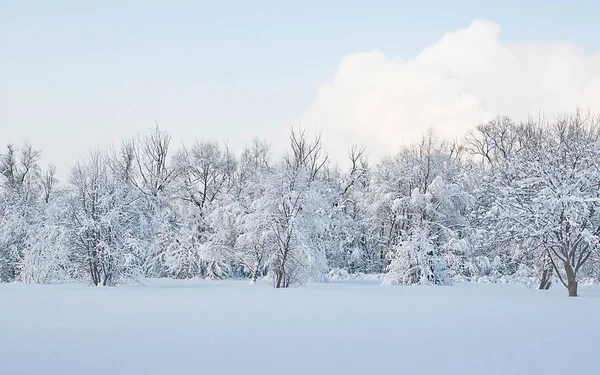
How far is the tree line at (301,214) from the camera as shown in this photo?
21.6 m

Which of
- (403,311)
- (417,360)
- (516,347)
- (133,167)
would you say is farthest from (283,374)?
(133,167)

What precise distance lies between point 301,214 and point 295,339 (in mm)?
16844

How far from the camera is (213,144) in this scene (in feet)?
135

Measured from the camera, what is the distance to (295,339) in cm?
881

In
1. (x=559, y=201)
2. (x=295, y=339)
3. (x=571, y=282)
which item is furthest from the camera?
(x=571, y=282)

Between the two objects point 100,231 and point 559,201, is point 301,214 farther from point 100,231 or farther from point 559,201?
point 559,201

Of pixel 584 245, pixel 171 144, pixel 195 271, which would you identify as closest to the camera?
pixel 584 245

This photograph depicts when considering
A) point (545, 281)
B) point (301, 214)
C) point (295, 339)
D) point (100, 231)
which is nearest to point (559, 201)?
point (545, 281)

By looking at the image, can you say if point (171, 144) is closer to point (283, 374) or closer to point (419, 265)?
point (419, 265)

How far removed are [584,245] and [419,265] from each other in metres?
8.83

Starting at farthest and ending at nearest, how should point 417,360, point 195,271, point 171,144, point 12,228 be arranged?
1. point 171,144
2. point 195,271
3. point 12,228
4. point 417,360

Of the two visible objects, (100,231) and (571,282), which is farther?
(100,231)

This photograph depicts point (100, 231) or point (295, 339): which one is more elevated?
point (100, 231)

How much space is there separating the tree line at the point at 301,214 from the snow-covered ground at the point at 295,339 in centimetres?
788
